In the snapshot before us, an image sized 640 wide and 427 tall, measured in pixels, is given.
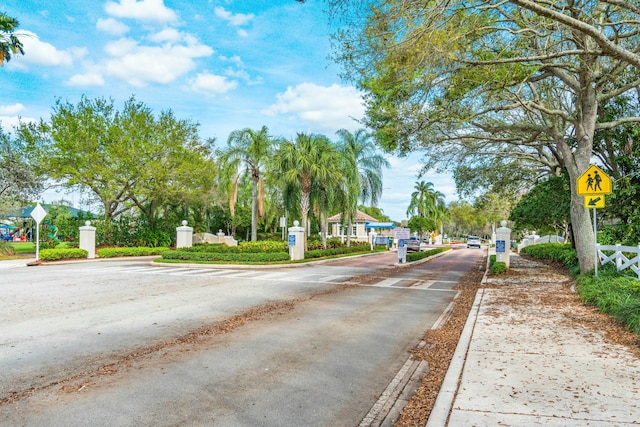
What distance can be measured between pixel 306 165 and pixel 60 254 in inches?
579

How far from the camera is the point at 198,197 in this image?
36.1 metres

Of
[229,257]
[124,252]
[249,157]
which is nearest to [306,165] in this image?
[249,157]

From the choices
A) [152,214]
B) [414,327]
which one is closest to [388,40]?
[414,327]

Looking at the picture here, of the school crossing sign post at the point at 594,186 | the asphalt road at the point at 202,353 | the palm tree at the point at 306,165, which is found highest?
the palm tree at the point at 306,165

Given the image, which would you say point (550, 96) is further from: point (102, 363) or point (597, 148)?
point (102, 363)

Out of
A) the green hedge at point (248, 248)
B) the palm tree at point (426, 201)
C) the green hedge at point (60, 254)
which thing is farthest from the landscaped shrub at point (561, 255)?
the palm tree at point (426, 201)

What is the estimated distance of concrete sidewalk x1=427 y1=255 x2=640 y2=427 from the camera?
13.0 ft

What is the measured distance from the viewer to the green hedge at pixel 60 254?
2311cm

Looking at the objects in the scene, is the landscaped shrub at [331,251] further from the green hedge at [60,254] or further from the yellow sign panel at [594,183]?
the yellow sign panel at [594,183]

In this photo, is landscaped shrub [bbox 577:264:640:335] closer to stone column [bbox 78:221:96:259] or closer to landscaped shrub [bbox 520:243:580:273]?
landscaped shrub [bbox 520:243:580:273]

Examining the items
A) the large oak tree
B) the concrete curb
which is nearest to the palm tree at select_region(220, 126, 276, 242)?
the large oak tree

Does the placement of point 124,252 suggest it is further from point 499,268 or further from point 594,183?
Result: point 594,183

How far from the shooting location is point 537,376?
5.06 metres

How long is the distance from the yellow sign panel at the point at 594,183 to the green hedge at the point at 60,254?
2419 centimetres
